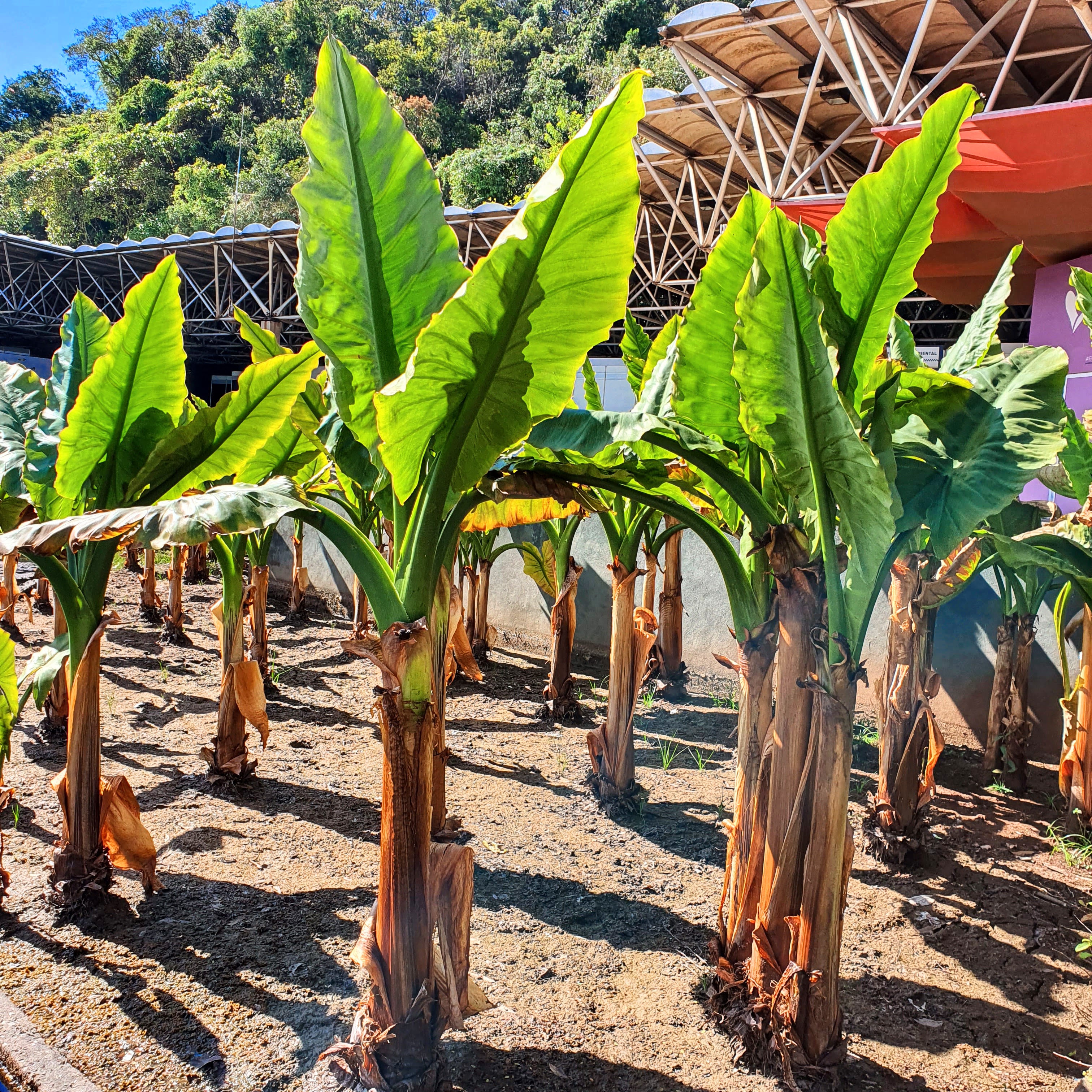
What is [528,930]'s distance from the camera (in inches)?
115

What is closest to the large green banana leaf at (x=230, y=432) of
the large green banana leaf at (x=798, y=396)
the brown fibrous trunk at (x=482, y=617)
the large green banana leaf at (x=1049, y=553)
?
the large green banana leaf at (x=798, y=396)

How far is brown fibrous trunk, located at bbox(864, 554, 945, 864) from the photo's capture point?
3.48 metres

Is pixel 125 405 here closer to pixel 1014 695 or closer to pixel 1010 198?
pixel 1014 695

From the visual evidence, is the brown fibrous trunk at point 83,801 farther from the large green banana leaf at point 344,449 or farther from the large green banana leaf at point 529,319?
the large green banana leaf at point 529,319

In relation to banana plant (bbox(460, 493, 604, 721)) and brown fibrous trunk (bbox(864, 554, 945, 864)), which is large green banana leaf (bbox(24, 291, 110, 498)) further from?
brown fibrous trunk (bbox(864, 554, 945, 864))

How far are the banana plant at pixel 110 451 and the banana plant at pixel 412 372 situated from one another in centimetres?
54

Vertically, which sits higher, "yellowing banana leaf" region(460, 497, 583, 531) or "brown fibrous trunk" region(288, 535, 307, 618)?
"yellowing banana leaf" region(460, 497, 583, 531)

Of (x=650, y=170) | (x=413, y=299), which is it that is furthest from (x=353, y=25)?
(x=413, y=299)

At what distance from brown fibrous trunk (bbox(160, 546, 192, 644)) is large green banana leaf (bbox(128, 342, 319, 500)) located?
4.22 meters

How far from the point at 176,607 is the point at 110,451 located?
444 cm

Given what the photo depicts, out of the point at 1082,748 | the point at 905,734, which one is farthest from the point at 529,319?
the point at 1082,748

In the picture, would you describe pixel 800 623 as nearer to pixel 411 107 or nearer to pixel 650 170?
pixel 650 170

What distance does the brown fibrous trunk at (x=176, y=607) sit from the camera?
6.72 metres

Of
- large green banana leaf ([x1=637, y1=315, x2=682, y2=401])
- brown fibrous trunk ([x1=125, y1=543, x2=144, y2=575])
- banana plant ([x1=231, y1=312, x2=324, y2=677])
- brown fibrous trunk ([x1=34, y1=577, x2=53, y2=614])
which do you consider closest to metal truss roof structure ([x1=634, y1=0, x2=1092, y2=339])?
large green banana leaf ([x1=637, y1=315, x2=682, y2=401])
